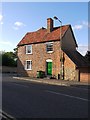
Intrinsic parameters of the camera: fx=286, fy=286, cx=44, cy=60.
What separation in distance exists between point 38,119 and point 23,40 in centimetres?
3804

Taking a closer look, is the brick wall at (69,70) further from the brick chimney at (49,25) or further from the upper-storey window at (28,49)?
the upper-storey window at (28,49)

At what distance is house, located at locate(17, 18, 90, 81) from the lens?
121 feet

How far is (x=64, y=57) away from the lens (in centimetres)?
3781

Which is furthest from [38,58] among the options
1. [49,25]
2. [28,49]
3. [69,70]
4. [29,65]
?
[69,70]

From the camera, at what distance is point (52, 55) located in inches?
1565

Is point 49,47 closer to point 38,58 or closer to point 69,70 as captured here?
point 38,58

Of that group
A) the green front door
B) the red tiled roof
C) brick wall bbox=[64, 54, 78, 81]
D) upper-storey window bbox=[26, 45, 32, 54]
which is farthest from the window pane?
brick wall bbox=[64, 54, 78, 81]

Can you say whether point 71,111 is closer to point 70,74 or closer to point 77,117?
point 77,117

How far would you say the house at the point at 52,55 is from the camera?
36906 mm

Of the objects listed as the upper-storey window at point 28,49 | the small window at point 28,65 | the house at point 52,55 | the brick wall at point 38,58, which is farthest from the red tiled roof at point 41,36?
the small window at point 28,65

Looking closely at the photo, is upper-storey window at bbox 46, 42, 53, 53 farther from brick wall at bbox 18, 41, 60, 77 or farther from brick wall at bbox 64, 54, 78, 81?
brick wall at bbox 64, 54, 78, 81

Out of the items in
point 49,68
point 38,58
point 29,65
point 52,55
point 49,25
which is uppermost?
point 49,25

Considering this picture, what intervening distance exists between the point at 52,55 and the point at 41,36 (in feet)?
17.0

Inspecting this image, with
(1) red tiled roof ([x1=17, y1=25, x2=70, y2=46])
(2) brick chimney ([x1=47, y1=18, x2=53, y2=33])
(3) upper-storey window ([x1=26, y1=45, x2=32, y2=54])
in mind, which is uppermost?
(2) brick chimney ([x1=47, y1=18, x2=53, y2=33])
